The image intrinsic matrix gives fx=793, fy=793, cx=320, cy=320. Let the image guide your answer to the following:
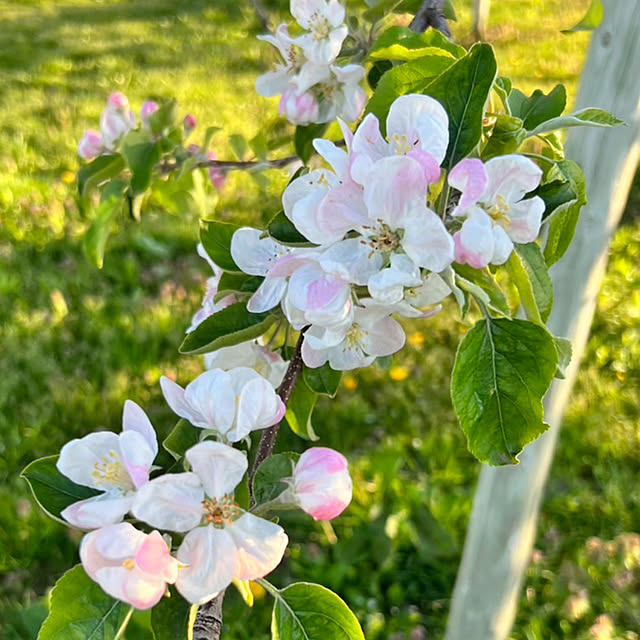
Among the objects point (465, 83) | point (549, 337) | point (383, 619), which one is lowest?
point (383, 619)

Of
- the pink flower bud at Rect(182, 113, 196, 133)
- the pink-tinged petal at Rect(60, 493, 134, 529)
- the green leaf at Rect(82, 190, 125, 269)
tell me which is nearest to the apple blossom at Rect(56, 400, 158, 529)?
the pink-tinged petal at Rect(60, 493, 134, 529)

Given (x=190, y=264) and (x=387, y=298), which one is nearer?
(x=387, y=298)

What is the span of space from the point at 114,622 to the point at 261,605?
1.37m

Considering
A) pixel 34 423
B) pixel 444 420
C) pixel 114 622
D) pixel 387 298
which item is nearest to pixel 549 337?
pixel 387 298

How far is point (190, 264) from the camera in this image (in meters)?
3.11

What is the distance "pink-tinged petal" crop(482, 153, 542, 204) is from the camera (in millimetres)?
473

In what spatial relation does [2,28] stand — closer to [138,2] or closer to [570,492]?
[138,2]

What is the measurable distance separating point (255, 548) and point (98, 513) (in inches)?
3.7

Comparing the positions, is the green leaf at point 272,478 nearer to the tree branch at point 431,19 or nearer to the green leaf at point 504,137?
the green leaf at point 504,137

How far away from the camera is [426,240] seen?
451 millimetres

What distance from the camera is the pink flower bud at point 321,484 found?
50 centimetres

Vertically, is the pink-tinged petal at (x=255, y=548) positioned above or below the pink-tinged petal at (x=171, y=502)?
below

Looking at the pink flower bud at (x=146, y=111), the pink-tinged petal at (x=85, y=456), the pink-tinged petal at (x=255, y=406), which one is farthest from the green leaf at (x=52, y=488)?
the pink flower bud at (x=146, y=111)

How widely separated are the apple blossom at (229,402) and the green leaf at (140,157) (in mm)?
424
